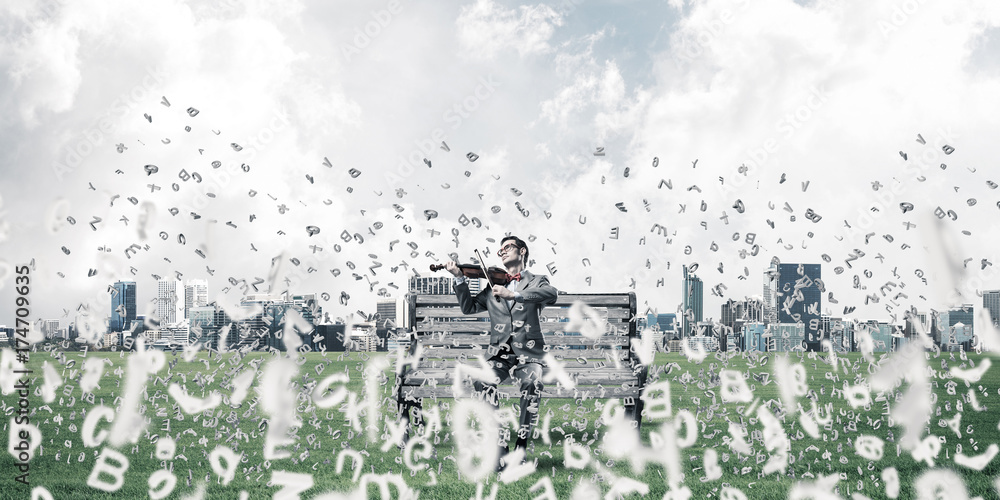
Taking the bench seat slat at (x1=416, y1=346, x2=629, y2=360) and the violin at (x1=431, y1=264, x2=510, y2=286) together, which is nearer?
the violin at (x1=431, y1=264, x2=510, y2=286)

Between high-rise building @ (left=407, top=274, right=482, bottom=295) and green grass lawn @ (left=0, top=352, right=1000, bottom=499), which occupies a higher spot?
high-rise building @ (left=407, top=274, right=482, bottom=295)

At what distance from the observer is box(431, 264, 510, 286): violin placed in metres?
6.87

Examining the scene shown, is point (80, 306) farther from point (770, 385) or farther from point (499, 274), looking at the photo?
point (770, 385)

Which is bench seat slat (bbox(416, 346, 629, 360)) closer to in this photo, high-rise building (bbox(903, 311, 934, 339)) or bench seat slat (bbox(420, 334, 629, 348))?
bench seat slat (bbox(420, 334, 629, 348))

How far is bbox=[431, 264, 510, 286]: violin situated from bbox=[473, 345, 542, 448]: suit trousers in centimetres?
58

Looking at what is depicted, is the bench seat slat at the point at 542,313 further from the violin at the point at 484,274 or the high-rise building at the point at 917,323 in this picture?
the high-rise building at the point at 917,323

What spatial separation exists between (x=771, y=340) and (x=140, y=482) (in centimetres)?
733

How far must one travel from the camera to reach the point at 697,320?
27.0 ft

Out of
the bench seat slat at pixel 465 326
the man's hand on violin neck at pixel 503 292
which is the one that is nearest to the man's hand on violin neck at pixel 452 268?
the man's hand on violin neck at pixel 503 292

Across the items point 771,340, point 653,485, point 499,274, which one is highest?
point 499,274

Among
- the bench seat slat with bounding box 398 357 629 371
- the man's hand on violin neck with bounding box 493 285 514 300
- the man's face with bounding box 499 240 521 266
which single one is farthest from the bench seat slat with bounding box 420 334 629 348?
the man's hand on violin neck with bounding box 493 285 514 300

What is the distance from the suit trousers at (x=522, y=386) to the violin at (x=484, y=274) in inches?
22.7

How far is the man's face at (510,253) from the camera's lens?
709 cm

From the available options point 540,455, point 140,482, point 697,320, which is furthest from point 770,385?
point 140,482
